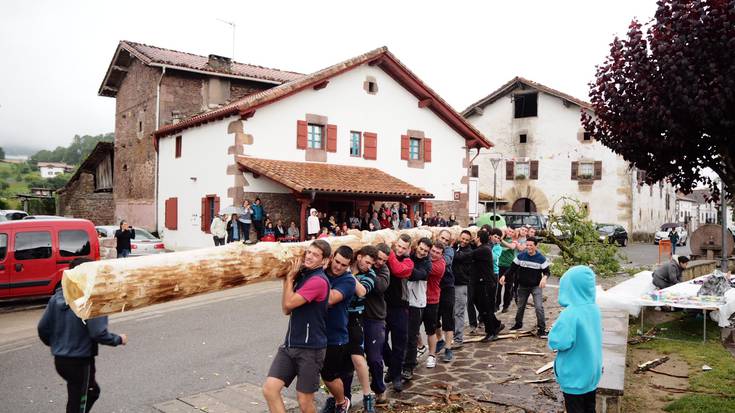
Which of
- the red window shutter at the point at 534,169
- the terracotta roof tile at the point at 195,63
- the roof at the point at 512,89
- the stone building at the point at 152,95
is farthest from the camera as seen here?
the red window shutter at the point at 534,169

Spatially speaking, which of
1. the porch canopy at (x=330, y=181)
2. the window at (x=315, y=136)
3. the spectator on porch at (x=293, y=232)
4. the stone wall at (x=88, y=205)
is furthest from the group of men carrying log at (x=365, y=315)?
the stone wall at (x=88, y=205)

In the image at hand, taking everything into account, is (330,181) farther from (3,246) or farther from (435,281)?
(435,281)

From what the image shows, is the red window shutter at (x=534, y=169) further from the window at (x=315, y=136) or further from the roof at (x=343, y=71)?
the window at (x=315, y=136)

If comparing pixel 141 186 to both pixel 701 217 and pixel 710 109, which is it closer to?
pixel 710 109

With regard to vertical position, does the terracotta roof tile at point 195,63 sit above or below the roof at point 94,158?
above

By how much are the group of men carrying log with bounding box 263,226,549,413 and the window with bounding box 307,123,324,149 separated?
1354cm

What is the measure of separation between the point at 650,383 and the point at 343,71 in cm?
1720

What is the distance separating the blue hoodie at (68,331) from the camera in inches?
181

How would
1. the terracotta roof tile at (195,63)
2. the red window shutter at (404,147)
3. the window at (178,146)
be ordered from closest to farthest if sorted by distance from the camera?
the window at (178,146) < the red window shutter at (404,147) < the terracotta roof tile at (195,63)

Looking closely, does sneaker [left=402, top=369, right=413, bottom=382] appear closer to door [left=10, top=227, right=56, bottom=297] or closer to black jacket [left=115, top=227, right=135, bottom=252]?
door [left=10, top=227, right=56, bottom=297]

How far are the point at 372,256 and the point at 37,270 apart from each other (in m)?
8.58

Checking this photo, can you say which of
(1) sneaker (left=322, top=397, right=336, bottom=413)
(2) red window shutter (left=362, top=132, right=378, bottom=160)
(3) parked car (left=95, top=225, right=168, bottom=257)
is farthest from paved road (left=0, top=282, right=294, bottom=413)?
(2) red window shutter (left=362, top=132, right=378, bottom=160)

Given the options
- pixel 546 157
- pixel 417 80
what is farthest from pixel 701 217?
pixel 417 80

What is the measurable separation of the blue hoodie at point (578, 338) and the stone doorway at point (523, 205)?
35.3 m
